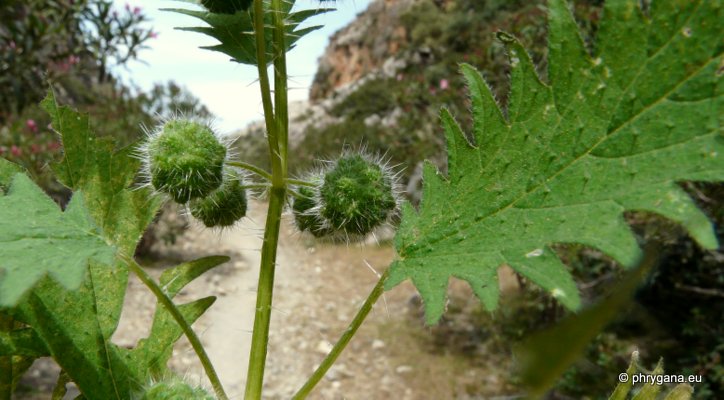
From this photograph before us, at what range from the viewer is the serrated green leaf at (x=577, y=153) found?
25.9 inches

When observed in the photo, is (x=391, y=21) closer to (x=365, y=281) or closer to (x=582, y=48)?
(x=365, y=281)

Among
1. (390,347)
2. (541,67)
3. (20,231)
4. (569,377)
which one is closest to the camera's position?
(20,231)

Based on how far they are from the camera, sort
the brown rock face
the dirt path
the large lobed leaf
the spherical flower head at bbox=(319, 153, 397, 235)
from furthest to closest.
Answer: the brown rock face, the dirt path, the spherical flower head at bbox=(319, 153, 397, 235), the large lobed leaf

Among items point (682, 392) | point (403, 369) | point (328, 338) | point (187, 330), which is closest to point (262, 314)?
point (187, 330)

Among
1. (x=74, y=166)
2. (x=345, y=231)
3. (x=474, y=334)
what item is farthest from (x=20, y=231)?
(x=474, y=334)

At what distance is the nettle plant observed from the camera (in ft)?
2.19

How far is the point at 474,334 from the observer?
6641 mm

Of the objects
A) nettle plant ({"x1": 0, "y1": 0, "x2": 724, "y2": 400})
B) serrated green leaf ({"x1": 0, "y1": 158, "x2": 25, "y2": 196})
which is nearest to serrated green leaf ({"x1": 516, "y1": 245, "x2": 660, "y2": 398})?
nettle plant ({"x1": 0, "y1": 0, "x2": 724, "y2": 400})

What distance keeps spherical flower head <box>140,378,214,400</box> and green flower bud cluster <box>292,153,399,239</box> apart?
338 millimetres

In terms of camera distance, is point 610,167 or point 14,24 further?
point 14,24

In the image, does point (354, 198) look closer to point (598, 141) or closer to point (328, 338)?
point (598, 141)

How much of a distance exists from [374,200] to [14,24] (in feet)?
29.3

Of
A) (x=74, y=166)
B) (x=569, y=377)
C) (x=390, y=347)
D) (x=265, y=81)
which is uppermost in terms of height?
(x=265, y=81)

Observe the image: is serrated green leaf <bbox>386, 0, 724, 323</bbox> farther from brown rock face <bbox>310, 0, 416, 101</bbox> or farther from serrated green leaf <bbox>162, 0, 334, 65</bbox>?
brown rock face <bbox>310, 0, 416, 101</bbox>
